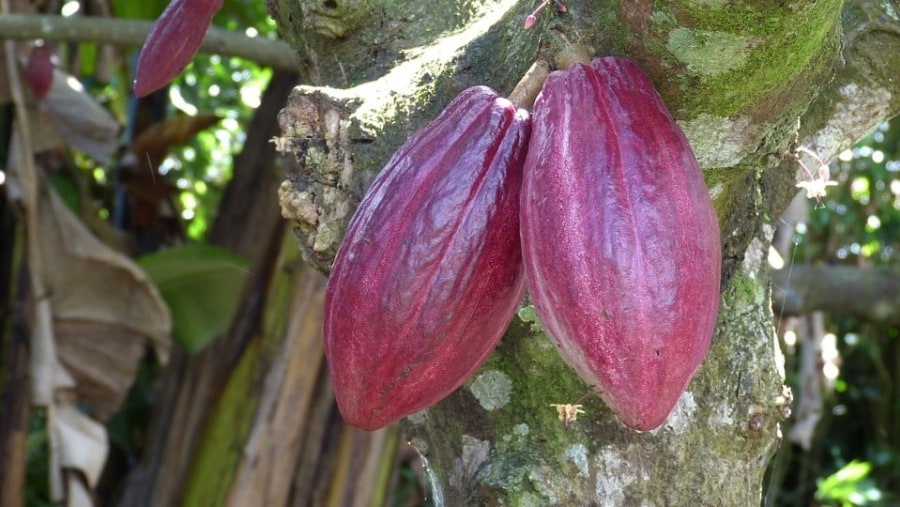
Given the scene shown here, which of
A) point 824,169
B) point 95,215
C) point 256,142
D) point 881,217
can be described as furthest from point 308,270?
point 881,217

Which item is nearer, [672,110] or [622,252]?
[622,252]

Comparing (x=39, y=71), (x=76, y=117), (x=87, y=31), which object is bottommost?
(x=76, y=117)

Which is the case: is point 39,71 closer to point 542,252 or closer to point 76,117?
point 76,117

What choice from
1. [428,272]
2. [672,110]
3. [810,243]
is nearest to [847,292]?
[810,243]

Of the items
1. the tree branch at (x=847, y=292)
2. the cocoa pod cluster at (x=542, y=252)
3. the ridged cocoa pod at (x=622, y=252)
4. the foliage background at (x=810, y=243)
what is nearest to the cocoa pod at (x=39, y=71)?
the foliage background at (x=810, y=243)

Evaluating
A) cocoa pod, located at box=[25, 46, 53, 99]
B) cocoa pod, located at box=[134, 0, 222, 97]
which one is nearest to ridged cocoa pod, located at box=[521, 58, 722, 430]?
cocoa pod, located at box=[134, 0, 222, 97]

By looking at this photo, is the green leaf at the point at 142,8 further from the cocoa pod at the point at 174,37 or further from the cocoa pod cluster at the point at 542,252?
the cocoa pod cluster at the point at 542,252
